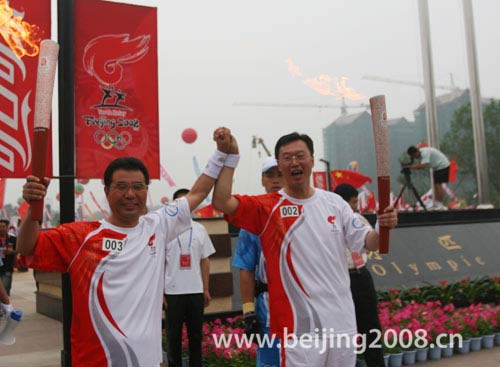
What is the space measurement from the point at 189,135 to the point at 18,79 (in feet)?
47.7

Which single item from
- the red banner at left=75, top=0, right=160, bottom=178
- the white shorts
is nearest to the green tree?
the red banner at left=75, top=0, right=160, bottom=178

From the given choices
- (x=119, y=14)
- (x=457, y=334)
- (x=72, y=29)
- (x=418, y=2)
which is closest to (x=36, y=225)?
(x=72, y=29)

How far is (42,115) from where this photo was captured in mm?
1917

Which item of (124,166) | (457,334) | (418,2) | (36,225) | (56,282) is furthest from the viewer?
(418,2)

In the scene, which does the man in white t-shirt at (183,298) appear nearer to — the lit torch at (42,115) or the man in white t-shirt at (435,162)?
the lit torch at (42,115)

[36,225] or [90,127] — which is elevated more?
[90,127]

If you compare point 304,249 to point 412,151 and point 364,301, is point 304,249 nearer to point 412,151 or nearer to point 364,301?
point 364,301

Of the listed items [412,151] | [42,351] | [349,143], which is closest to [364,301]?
[42,351]

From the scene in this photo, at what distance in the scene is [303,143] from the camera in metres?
2.51

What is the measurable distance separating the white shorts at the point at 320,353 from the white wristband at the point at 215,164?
31.5 inches

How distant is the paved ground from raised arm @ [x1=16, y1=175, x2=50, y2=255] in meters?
3.60

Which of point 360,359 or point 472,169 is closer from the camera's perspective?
point 360,359

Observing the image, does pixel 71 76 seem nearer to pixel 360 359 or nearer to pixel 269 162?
pixel 269 162

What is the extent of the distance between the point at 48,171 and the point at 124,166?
1.40m
